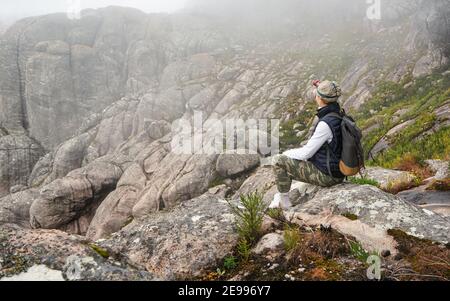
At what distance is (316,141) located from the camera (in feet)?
25.3

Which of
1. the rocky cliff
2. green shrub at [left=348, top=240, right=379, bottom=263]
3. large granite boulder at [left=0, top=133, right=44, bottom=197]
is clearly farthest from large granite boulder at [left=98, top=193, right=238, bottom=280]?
large granite boulder at [left=0, top=133, right=44, bottom=197]

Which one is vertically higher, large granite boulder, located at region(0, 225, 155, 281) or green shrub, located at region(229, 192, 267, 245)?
large granite boulder, located at region(0, 225, 155, 281)

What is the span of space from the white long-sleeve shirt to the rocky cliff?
2.98ft

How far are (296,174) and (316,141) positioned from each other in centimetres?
107

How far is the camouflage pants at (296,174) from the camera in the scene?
823cm

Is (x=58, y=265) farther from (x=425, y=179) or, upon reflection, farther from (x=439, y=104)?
(x=439, y=104)

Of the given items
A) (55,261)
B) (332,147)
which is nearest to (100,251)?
(55,261)

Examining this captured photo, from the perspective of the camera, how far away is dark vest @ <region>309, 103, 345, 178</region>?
7.54 meters

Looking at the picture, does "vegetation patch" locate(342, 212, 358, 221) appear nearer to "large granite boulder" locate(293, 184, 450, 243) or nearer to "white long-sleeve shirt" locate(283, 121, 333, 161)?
"large granite boulder" locate(293, 184, 450, 243)

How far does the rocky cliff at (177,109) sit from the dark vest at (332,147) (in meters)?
0.61

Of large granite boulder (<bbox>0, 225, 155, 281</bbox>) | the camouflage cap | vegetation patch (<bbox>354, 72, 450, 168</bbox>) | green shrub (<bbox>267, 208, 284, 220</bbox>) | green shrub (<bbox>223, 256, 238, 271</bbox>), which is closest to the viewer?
large granite boulder (<bbox>0, 225, 155, 281</bbox>)

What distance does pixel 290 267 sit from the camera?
5.11 meters

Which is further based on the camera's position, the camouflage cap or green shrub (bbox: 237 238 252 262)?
the camouflage cap

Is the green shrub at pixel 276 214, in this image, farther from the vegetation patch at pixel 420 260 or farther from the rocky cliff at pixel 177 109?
the vegetation patch at pixel 420 260
